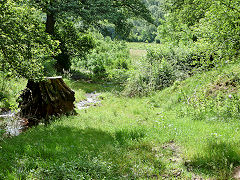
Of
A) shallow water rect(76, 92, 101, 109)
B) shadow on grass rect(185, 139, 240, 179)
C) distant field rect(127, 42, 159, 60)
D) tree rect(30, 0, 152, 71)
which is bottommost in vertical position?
shallow water rect(76, 92, 101, 109)

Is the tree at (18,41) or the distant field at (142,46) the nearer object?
the tree at (18,41)

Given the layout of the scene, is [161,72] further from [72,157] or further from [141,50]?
[141,50]

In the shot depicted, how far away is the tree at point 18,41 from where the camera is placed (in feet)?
18.8

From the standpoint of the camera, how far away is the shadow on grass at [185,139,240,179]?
12.3 feet

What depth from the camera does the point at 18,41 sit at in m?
6.00

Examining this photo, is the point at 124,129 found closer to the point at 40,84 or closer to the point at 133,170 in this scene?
the point at 133,170

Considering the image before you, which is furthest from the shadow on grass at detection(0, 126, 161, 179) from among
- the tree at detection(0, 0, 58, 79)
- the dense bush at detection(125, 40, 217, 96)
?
the dense bush at detection(125, 40, 217, 96)

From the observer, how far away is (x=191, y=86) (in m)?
9.72

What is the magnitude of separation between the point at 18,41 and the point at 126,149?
4.10 meters

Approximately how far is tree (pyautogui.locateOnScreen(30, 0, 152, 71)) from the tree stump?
7.00m

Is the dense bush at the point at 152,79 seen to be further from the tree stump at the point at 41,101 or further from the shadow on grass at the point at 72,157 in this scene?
the shadow on grass at the point at 72,157

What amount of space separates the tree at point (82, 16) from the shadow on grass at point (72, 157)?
9.95 m

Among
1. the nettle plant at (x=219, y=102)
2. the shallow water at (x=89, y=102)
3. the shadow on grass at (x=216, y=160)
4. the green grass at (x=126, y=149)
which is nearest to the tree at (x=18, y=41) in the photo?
the green grass at (x=126, y=149)

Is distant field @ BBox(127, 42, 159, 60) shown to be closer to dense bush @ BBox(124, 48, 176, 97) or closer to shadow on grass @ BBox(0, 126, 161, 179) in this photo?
dense bush @ BBox(124, 48, 176, 97)
